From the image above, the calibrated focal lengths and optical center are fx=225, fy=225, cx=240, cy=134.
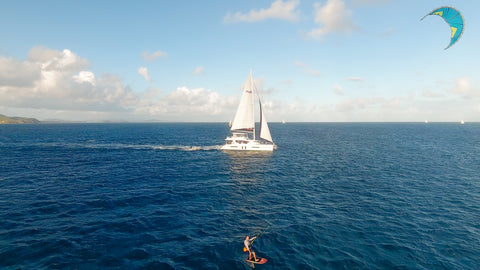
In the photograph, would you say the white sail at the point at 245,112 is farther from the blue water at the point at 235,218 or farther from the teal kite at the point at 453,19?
the teal kite at the point at 453,19

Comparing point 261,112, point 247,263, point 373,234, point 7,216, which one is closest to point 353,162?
point 261,112

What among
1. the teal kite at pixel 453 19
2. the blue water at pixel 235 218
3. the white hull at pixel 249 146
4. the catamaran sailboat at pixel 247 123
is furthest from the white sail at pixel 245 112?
→ the teal kite at pixel 453 19

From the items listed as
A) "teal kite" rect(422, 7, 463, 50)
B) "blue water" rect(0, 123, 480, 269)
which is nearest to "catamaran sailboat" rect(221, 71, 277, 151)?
"blue water" rect(0, 123, 480, 269)

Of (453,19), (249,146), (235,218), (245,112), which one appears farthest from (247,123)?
(453,19)

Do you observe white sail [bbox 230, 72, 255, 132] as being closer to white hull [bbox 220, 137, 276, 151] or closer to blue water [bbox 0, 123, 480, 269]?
white hull [bbox 220, 137, 276, 151]

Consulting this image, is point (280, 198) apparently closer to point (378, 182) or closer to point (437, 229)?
point (437, 229)
